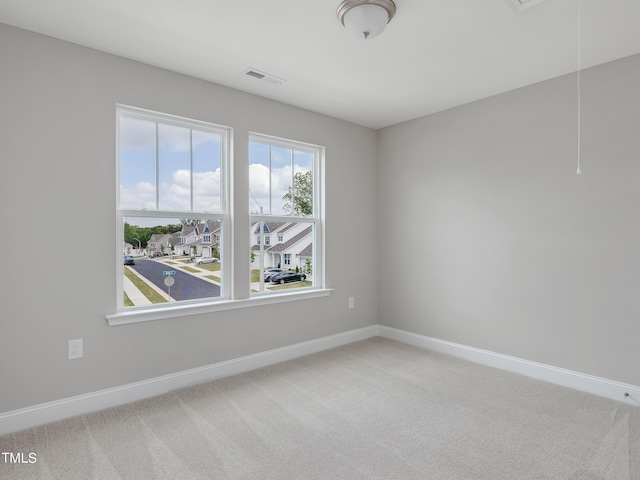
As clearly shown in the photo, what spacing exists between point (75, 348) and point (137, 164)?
1386 mm

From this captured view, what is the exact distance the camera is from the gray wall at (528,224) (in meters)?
2.70

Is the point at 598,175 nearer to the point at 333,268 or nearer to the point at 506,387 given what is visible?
the point at 506,387

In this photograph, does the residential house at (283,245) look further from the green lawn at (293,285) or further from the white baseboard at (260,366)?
the white baseboard at (260,366)

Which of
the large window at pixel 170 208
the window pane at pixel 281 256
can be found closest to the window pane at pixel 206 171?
the large window at pixel 170 208

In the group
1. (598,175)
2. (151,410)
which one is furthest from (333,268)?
(598,175)

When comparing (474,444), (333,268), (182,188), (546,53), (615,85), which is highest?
(546,53)

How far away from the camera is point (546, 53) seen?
102 inches

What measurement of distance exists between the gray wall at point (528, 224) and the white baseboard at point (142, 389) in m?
1.45

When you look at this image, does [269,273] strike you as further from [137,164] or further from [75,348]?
[75,348]

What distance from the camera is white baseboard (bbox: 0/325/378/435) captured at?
2256 millimetres

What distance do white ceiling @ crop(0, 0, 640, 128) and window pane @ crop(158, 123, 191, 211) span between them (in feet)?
1.64

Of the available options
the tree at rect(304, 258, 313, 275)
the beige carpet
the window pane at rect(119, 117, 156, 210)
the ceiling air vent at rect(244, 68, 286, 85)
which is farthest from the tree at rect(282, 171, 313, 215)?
the beige carpet

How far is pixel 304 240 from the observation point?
3910mm

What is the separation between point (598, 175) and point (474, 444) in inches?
87.4
